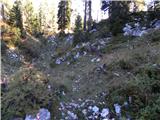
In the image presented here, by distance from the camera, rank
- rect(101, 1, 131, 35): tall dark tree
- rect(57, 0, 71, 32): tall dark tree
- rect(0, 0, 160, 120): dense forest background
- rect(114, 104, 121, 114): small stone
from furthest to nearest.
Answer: rect(57, 0, 71, 32): tall dark tree
rect(101, 1, 131, 35): tall dark tree
rect(0, 0, 160, 120): dense forest background
rect(114, 104, 121, 114): small stone

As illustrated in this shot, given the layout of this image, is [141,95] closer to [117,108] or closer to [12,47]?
[117,108]

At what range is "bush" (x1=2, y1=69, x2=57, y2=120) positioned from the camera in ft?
40.1

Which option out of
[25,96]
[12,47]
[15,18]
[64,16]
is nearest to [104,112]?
[25,96]

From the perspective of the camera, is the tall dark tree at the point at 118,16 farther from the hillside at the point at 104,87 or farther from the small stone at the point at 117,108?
the small stone at the point at 117,108

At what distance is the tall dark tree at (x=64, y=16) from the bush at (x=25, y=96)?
114 feet

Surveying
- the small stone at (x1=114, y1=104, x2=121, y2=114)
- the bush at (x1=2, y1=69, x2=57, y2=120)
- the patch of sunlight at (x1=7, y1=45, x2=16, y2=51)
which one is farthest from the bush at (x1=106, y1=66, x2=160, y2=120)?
the patch of sunlight at (x1=7, y1=45, x2=16, y2=51)

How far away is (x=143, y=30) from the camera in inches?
938

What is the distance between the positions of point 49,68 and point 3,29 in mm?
8982

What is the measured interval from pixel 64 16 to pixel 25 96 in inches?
1449

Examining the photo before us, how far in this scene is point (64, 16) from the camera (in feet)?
158

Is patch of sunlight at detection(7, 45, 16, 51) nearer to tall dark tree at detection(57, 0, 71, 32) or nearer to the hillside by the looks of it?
the hillside

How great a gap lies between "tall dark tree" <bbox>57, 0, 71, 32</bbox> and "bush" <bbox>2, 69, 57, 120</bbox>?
114ft

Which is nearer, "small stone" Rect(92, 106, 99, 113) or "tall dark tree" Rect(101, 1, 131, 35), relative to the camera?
"small stone" Rect(92, 106, 99, 113)

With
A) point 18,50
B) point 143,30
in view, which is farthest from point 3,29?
point 143,30
